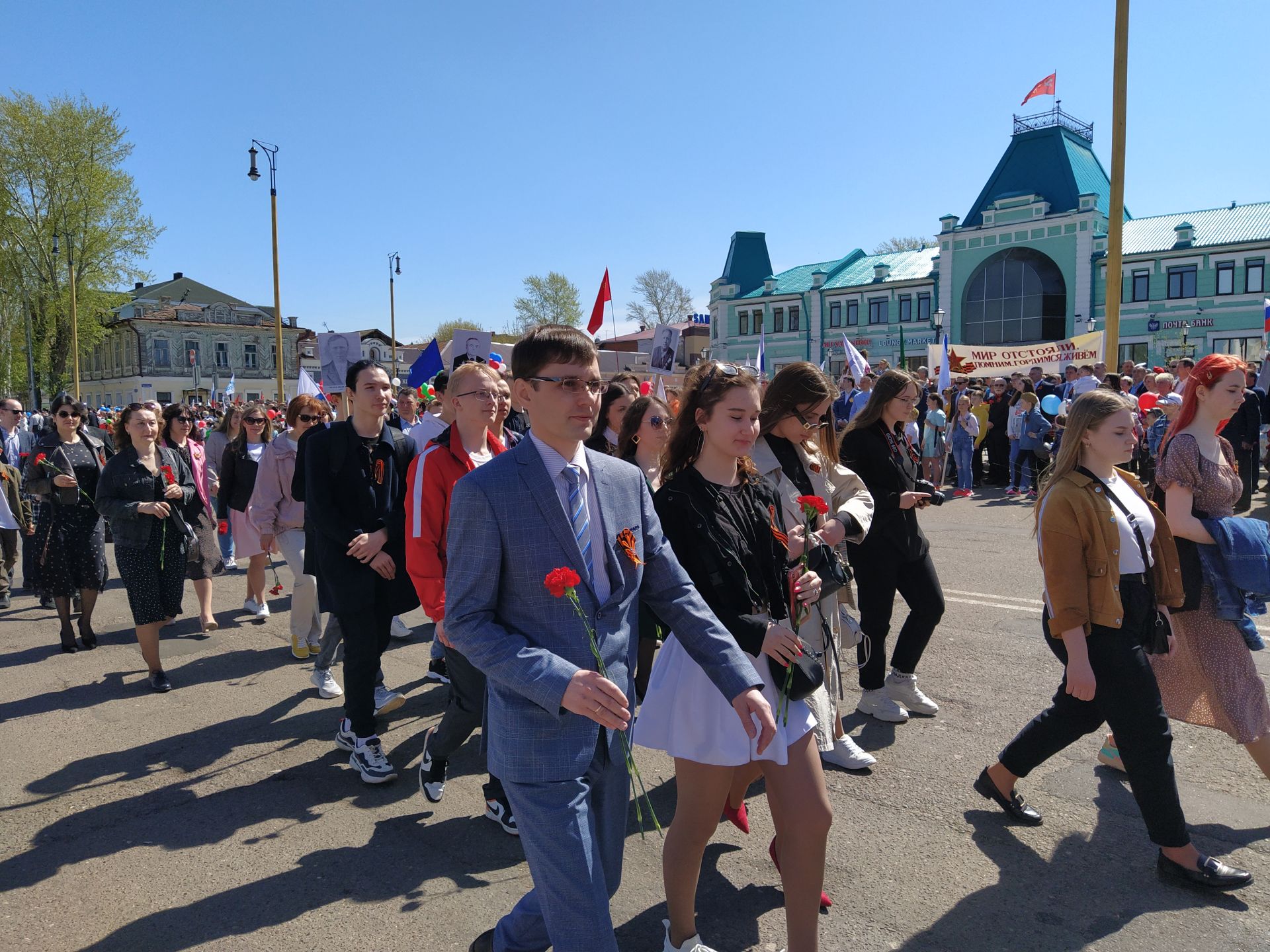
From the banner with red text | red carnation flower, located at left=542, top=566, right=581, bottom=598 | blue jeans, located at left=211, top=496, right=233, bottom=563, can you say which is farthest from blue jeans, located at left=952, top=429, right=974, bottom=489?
red carnation flower, located at left=542, top=566, right=581, bottom=598

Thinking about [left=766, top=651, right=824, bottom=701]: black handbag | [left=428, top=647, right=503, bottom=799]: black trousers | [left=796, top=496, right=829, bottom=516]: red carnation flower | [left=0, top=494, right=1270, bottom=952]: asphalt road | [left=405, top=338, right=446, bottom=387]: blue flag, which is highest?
[left=405, top=338, right=446, bottom=387]: blue flag

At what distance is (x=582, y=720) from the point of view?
83.3 inches

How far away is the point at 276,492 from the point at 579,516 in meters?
5.30

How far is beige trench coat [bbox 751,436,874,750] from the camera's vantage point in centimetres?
310

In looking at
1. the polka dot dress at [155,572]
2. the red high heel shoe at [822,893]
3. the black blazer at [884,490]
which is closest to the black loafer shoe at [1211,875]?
the red high heel shoe at [822,893]

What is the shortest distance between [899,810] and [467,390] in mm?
2760

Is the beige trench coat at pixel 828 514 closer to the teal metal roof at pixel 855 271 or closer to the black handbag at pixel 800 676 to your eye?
the black handbag at pixel 800 676

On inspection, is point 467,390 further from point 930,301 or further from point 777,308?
point 777,308

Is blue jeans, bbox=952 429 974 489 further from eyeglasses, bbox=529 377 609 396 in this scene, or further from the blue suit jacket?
eyeglasses, bbox=529 377 609 396

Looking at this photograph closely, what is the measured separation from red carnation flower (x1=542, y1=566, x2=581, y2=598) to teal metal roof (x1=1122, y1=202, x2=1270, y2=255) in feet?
145

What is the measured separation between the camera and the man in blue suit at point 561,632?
6.64ft

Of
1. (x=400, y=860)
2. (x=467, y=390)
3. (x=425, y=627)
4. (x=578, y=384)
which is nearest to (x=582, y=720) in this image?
(x=578, y=384)

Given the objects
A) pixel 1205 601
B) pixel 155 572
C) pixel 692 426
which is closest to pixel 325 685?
pixel 155 572

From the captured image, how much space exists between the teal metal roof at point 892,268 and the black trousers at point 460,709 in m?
50.5
